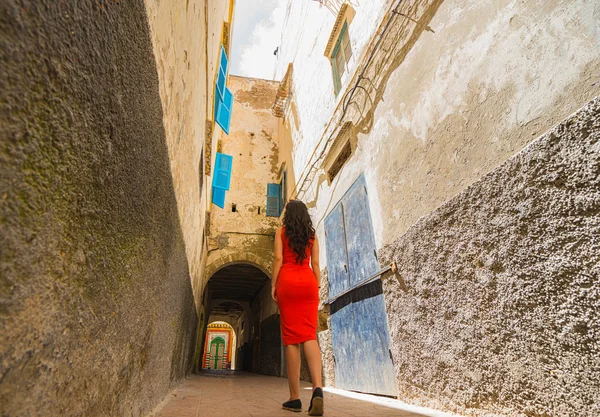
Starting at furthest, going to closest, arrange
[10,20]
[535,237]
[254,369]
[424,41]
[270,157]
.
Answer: [254,369] < [270,157] < [424,41] < [535,237] < [10,20]

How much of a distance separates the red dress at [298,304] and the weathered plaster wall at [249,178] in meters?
6.98

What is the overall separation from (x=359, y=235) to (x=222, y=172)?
3.87 metres

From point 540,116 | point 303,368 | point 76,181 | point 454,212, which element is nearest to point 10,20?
point 76,181

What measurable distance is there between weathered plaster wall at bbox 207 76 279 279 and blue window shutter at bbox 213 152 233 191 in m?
1.92

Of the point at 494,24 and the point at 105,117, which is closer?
the point at 105,117

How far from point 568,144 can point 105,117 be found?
6.82 ft

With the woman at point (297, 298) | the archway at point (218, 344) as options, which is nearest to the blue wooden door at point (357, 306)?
the woman at point (297, 298)

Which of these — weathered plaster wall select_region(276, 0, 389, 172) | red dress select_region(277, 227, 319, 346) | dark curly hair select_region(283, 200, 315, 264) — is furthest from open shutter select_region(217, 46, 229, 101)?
red dress select_region(277, 227, 319, 346)

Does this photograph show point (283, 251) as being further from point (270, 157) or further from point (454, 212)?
point (270, 157)

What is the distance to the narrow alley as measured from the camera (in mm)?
703

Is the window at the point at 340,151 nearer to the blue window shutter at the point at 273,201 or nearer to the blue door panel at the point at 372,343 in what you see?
the blue door panel at the point at 372,343

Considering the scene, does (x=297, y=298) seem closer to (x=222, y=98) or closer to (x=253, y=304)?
(x=222, y=98)

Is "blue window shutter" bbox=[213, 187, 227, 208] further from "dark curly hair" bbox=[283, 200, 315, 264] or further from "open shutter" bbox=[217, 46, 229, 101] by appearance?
"dark curly hair" bbox=[283, 200, 315, 264]

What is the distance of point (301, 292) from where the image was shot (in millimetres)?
2396
